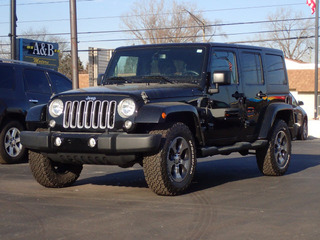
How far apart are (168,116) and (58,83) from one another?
538cm

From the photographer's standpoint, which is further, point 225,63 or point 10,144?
point 10,144

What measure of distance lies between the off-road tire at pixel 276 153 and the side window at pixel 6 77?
4.74 meters

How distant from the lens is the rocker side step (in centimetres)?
784

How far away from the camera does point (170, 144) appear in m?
7.08

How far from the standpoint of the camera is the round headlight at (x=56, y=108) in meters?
7.38

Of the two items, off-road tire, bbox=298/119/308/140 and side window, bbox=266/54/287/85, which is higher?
side window, bbox=266/54/287/85

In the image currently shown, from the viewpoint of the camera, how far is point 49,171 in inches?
306

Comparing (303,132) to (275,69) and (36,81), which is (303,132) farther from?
(36,81)

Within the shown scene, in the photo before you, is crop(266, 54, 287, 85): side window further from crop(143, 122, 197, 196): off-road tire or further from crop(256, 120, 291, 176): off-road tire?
crop(143, 122, 197, 196): off-road tire

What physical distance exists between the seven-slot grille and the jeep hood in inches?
5.5

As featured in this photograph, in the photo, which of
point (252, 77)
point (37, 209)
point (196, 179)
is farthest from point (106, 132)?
point (252, 77)

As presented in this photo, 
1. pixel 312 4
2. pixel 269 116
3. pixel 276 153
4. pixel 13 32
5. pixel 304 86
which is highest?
→ pixel 312 4

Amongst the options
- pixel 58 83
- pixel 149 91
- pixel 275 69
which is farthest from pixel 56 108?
pixel 58 83

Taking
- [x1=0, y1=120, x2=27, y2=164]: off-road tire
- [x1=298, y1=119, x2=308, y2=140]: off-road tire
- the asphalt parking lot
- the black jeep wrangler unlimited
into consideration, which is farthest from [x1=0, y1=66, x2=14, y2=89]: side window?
[x1=298, y1=119, x2=308, y2=140]: off-road tire
